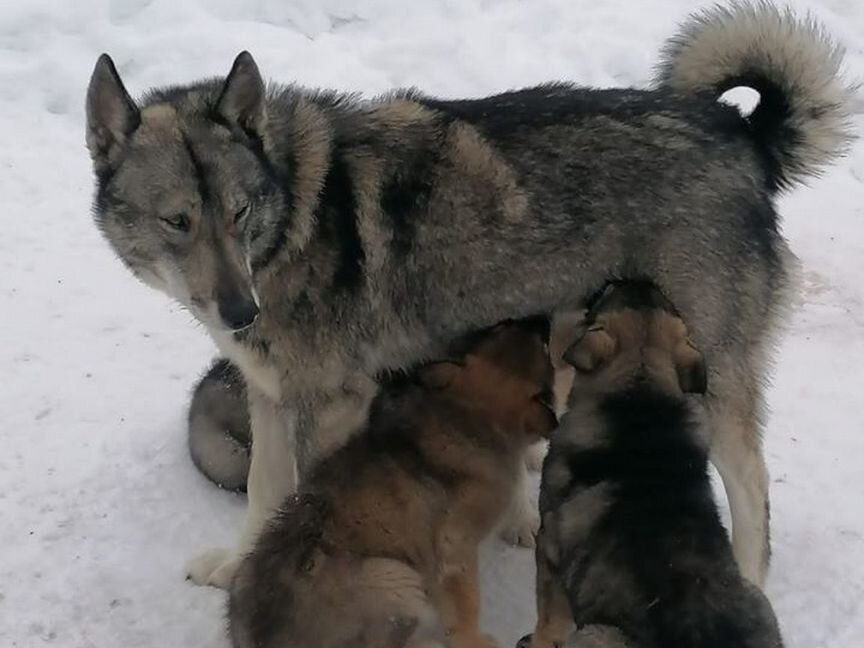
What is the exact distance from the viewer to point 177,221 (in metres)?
3.85

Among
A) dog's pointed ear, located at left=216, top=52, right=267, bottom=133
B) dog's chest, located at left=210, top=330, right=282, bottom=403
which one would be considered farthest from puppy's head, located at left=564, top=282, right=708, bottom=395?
dog's pointed ear, located at left=216, top=52, right=267, bottom=133

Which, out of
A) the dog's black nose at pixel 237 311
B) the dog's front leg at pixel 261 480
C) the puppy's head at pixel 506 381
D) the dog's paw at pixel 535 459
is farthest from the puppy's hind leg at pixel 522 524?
the dog's black nose at pixel 237 311

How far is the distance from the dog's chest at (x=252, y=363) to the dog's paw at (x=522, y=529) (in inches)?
45.3

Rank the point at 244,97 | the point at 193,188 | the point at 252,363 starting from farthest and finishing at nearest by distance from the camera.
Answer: the point at 252,363 < the point at 244,97 < the point at 193,188

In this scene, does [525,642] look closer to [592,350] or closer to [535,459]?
[592,350]

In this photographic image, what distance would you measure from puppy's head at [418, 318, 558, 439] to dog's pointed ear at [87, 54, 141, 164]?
137 cm

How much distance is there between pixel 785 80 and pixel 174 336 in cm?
334

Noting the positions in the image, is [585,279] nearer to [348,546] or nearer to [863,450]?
[348,546]

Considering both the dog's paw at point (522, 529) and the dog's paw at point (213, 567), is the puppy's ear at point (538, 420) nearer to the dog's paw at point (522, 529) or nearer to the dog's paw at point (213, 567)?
the dog's paw at point (522, 529)

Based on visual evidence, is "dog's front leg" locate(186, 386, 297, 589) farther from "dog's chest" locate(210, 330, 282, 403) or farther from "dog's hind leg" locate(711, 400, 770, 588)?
"dog's hind leg" locate(711, 400, 770, 588)

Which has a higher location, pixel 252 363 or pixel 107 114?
pixel 107 114

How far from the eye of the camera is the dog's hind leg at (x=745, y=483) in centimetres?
436

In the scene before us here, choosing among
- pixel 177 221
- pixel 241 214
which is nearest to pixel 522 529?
pixel 241 214

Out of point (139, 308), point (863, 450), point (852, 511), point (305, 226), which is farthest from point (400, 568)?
point (139, 308)
